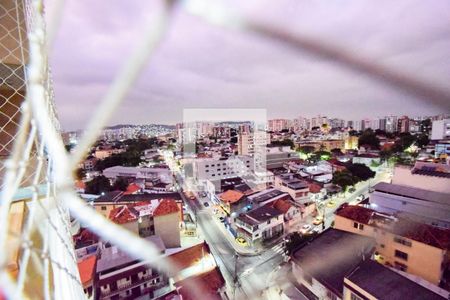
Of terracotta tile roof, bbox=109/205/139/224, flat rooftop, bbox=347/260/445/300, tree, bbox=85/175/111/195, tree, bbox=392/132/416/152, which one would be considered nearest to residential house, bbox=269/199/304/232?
flat rooftop, bbox=347/260/445/300

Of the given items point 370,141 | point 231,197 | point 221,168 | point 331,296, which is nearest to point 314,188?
point 231,197

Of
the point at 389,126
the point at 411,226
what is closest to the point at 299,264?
the point at 411,226

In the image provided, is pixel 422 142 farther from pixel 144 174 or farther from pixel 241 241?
pixel 144 174

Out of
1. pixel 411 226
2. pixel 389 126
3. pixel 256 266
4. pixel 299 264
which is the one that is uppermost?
pixel 389 126

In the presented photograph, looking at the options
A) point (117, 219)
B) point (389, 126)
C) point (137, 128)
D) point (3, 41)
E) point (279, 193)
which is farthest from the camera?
point (137, 128)

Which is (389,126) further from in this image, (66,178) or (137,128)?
(137,128)

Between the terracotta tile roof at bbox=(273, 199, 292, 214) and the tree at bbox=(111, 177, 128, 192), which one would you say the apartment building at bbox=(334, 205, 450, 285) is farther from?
the tree at bbox=(111, 177, 128, 192)
